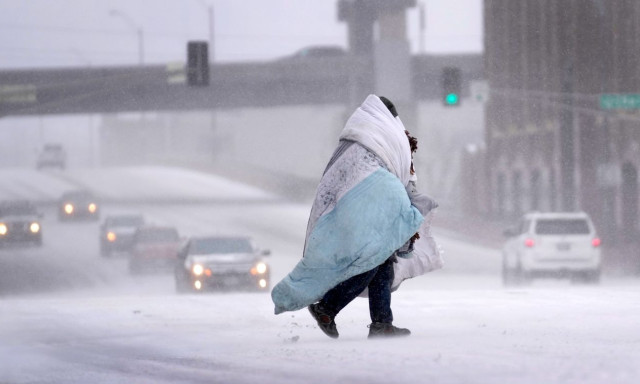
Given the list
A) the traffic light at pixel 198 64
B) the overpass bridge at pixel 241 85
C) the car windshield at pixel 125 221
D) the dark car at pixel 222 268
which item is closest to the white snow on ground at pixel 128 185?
the overpass bridge at pixel 241 85

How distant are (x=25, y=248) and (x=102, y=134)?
5527 inches

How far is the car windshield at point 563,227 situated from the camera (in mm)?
29641

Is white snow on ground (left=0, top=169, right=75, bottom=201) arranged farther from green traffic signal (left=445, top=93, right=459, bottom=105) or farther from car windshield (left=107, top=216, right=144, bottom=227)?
green traffic signal (left=445, top=93, right=459, bottom=105)

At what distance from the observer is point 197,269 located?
2597cm

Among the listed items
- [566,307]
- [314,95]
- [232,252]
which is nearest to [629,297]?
[566,307]

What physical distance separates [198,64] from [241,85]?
156 ft

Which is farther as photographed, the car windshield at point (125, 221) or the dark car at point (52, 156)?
the dark car at point (52, 156)

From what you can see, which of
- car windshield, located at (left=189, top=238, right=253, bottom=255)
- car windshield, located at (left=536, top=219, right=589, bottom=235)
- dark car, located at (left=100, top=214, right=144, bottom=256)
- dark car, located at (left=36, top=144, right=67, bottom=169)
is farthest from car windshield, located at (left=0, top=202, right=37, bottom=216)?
dark car, located at (left=36, top=144, right=67, bottom=169)

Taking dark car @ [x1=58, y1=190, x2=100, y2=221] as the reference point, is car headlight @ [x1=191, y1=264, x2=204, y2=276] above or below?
above

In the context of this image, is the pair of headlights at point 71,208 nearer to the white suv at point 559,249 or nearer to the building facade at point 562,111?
the building facade at point 562,111

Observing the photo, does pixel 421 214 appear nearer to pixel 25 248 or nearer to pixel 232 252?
pixel 232 252

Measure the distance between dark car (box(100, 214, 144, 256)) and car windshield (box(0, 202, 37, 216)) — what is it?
3.58 metres

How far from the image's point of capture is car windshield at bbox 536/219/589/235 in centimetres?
2964

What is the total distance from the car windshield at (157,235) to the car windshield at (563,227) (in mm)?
12339
